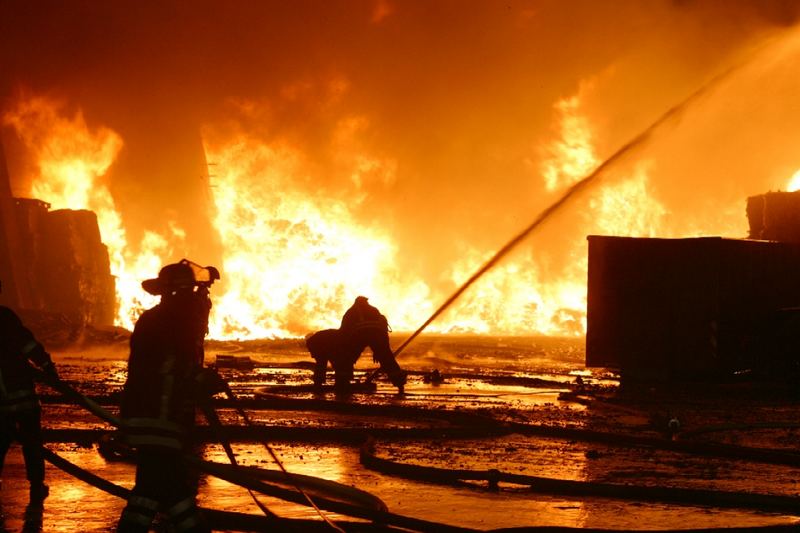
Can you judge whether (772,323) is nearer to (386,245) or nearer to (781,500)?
(781,500)

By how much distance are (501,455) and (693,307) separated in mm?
12248

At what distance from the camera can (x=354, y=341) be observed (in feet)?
69.0

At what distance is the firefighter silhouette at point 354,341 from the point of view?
68.6ft

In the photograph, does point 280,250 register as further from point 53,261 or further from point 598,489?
point 598,489

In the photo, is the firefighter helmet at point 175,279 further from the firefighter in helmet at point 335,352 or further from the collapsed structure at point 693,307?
the collapsed structure at point 693,307

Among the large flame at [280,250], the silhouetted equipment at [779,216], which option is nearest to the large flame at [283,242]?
the large flame at [280,250]

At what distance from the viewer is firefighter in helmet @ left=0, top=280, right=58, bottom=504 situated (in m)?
8.42

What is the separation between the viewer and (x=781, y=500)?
8.14 meters

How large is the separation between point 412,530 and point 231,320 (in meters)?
76.3

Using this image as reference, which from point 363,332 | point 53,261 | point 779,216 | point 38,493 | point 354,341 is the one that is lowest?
point 38,493

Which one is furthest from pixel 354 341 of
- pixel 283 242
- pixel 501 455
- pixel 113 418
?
pixel 283 242

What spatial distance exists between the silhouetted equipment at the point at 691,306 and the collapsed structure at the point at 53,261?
53308 mm

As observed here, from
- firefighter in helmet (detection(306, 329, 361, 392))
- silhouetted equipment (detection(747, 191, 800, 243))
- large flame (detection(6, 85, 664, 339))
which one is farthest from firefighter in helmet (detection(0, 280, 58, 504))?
large flame (detection(6, 85, 664, 339))

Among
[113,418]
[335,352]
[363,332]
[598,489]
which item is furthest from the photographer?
[335,352]
